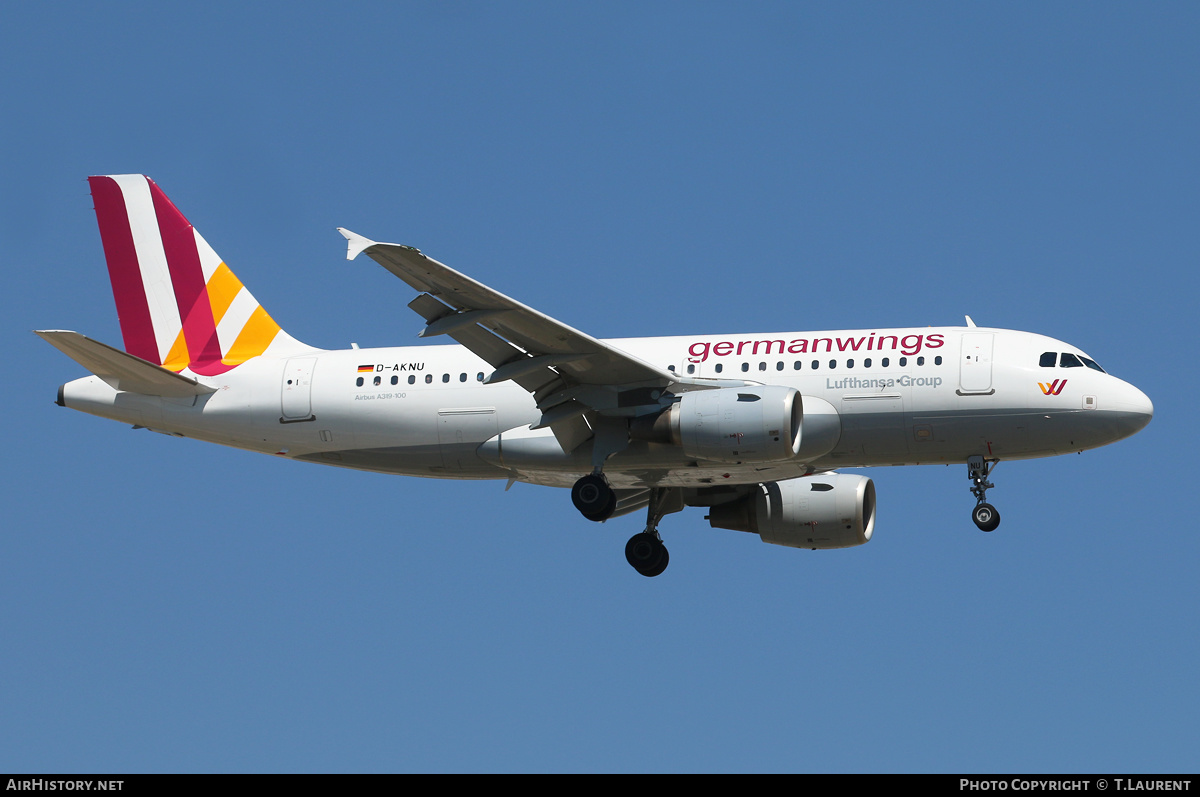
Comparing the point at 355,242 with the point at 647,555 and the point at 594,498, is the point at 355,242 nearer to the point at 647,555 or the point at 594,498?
the point at 594,498

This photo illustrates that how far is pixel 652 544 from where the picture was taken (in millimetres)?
35000

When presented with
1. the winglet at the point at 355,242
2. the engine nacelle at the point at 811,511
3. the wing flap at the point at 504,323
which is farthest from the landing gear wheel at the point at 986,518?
the winglet at the point at 355,242

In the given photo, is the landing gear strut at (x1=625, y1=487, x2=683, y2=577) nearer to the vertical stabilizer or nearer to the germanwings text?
the germanwings text

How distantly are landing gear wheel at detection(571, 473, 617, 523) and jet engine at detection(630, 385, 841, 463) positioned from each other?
1.32 m

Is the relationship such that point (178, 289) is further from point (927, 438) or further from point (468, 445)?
point (927, 438)

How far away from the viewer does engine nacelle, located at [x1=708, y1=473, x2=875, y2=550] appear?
3503 cm

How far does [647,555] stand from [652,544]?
0.99 ft

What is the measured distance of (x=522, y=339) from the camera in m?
30.1

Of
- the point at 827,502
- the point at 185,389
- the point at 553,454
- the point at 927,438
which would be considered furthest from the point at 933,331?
the point at 185,389

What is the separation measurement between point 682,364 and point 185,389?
11159 millimetres

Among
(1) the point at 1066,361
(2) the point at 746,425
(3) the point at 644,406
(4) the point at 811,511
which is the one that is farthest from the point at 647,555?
(1) the point at 1066,361

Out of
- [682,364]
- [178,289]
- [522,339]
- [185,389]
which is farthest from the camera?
[178,289]

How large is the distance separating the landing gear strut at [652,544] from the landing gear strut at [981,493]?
721 centimetres
